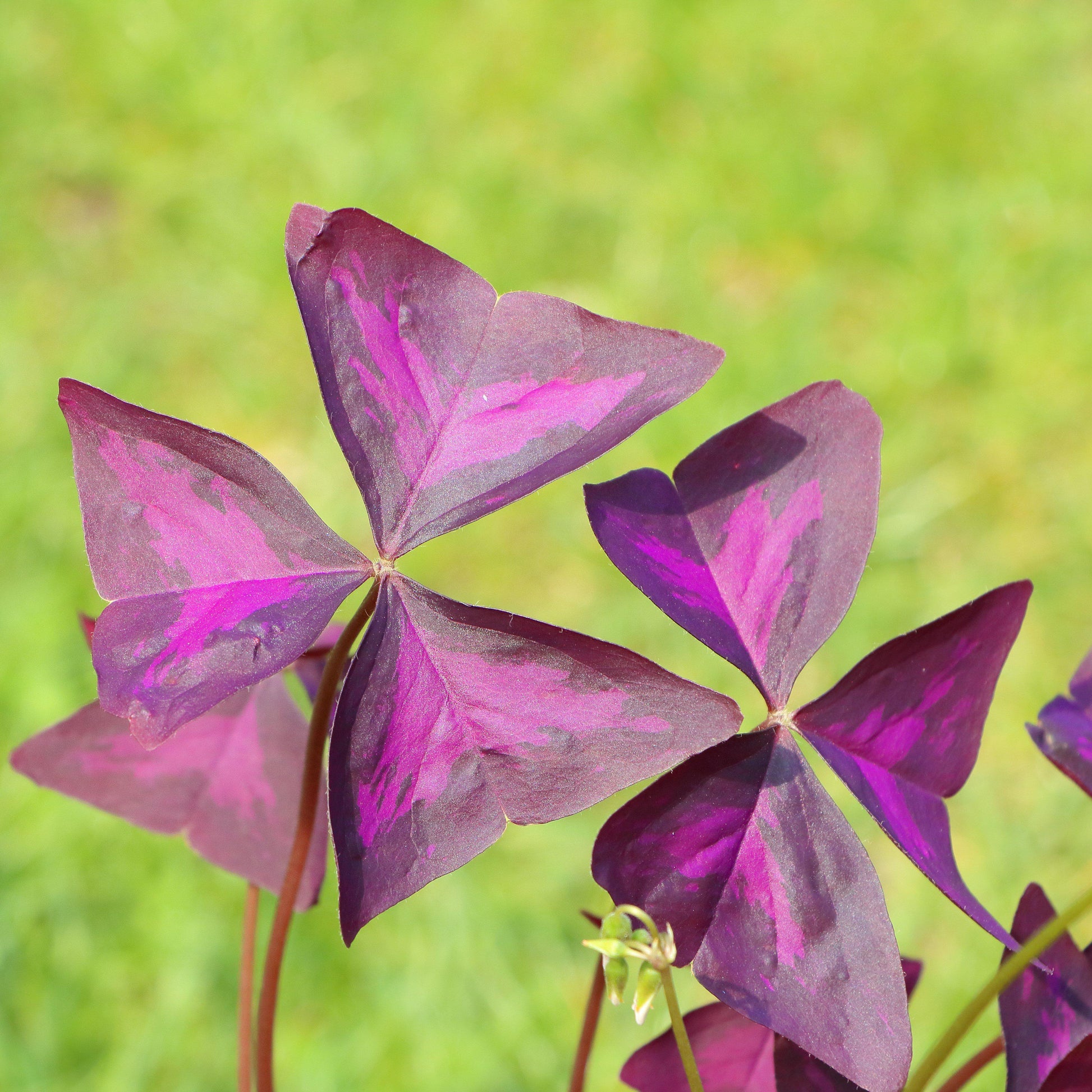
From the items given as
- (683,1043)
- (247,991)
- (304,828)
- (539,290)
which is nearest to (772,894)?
(683,1043)

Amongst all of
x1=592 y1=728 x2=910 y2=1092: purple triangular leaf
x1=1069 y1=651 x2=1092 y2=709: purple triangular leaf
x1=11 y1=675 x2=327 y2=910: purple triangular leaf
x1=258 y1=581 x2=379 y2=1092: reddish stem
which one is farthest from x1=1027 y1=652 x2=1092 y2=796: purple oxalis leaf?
x1=11 y1=675 x2=327 y2=910: purple triangular leaf

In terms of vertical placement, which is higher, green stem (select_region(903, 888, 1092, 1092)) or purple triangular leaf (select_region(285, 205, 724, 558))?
purple triangular leaf (select_region(285, 205, 724, 558))

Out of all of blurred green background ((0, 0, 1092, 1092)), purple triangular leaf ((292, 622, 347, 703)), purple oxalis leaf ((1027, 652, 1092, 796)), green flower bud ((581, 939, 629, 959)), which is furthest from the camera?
blurred green background ((0, 0, 1092, 1092))

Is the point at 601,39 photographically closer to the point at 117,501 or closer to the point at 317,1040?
the point at 317,1040

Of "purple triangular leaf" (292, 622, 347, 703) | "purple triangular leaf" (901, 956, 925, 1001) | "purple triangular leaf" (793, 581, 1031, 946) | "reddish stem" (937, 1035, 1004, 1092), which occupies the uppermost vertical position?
"purple triangular leaf" (793, 581, 1031, 946)

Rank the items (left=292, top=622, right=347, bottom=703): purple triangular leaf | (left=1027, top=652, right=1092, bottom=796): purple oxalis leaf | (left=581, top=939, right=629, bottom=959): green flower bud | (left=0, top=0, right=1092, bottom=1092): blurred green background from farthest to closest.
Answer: (left=0, top=0, right=1092, bottom=1092): blurred green background, (left=292, top=622, right=347, bottom=703): purple triangular leaf, (left=1027, top=652, right=1092, bottom=796): purple oxalis leaf, (left=581, top=939, right=629, bottom=959): green flower bud

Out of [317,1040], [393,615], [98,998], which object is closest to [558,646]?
[393,615]

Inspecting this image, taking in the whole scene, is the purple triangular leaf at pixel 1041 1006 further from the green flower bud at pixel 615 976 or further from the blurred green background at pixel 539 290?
the blurred green background at pixel 539 290

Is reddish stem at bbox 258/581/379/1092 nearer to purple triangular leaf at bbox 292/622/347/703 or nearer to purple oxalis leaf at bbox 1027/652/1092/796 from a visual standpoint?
purple triangular leaf at bbox 292/622/347/703
